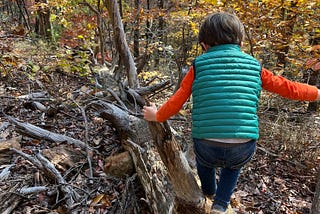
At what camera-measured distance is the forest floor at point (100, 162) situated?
2.98m

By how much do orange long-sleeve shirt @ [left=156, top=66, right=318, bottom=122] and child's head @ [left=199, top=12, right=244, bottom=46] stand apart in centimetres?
28

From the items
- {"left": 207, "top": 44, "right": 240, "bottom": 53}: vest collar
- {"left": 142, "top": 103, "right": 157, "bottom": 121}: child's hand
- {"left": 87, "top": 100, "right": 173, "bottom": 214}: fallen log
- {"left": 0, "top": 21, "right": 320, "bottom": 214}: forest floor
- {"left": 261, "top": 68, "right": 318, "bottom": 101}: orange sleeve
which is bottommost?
{"left": 0, "top": 21, "right": 320, "bottom": 214}: forest floor

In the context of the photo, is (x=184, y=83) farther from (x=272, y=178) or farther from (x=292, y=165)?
(x=292, y=165)

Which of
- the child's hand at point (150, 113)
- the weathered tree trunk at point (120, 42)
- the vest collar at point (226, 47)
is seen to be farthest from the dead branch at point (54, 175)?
the weathered tree trunk at point (120, 42)

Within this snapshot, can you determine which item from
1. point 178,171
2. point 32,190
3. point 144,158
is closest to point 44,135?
point 32,190

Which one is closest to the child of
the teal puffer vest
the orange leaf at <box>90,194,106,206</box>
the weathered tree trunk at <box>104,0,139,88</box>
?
the teal puffer vest

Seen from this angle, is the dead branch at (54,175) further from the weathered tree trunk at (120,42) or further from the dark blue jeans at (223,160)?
the weathered tree trunk at (120,42)

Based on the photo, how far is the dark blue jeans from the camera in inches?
78.3

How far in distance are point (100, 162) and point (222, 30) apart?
245 cm

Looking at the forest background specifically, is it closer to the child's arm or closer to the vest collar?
the vest collar

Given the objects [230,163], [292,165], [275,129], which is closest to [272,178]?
[292,165]

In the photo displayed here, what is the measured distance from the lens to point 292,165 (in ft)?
14.3

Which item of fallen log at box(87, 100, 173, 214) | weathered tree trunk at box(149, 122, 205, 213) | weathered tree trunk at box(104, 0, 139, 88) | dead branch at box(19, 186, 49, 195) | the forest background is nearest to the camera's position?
weathered tree trunk at box(149, 122, 205, 213)

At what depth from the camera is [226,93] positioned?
1.94 meters
